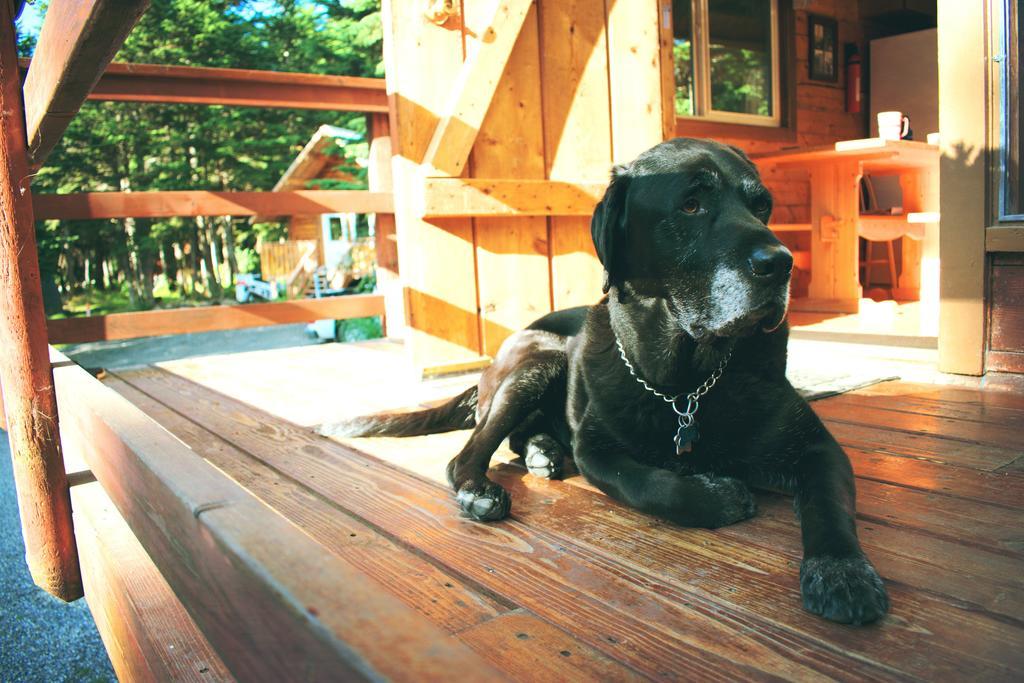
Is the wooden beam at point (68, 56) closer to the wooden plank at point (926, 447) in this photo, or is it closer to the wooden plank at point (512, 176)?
the wooden plank at point (512, 176)

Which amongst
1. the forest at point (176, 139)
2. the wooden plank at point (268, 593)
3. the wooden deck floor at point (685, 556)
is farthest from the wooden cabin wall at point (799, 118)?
the forest at point (176, 139)

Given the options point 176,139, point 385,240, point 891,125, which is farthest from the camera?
point 176,139

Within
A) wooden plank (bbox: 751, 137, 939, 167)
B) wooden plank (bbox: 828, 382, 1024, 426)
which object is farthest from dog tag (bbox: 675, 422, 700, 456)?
wooden plank (bbox: 751, 137, 939, 167)

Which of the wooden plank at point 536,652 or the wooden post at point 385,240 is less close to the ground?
the wooden post at point 385,240

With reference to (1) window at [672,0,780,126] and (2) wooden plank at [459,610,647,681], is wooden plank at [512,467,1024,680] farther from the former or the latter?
(1) window at [672,0,780,126]

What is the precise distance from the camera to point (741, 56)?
7281 mm

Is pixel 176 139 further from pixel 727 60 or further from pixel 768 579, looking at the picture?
pixel 768 579

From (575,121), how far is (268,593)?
390 cm

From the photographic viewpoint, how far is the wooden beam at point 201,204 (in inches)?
185

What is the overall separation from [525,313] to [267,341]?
791 cm

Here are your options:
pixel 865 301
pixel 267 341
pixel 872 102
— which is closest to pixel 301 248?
pixel 267 341

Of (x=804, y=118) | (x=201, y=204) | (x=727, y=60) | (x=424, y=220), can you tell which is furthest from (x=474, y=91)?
(x=804, y=118)

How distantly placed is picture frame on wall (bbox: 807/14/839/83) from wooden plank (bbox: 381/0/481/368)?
211 inches

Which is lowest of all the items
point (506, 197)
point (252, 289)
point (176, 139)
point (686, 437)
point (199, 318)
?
point (252, 289)
